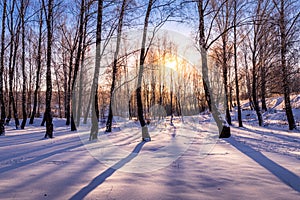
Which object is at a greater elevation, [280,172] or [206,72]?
[206,72]

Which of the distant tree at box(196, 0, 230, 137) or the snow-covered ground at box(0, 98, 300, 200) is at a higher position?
the distant tree at box(196, 0, 230, 137)

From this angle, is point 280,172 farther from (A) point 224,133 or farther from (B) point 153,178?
(A) point 224,133

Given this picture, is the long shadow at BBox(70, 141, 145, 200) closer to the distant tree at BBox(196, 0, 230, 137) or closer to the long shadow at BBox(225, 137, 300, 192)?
the long shadow at BBox(225, 137, 300, 192)

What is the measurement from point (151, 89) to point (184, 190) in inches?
1280

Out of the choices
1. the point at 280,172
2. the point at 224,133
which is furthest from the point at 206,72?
the point at 280,172

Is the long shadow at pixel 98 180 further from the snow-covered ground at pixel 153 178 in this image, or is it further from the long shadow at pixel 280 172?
the long shadow at pixel 280 172

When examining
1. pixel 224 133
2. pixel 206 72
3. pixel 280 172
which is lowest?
pixel 280 172

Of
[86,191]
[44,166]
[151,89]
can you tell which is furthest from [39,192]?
[151,89]

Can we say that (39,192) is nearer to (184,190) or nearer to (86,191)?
(86,191)

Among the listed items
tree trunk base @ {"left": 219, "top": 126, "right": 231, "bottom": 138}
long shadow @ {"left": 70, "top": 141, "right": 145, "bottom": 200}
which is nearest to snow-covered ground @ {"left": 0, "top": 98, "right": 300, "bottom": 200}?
long shadow @ {"left": 70, "top": 141, "right": 145, "bottom": 200}

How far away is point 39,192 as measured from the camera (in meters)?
2.97

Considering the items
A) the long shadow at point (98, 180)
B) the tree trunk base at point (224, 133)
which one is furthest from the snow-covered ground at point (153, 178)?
the tree trunk base at point (224, 133)

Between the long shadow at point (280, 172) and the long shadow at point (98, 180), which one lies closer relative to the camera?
the long shadow at point (98, 180)

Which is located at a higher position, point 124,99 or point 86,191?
point 124,99
